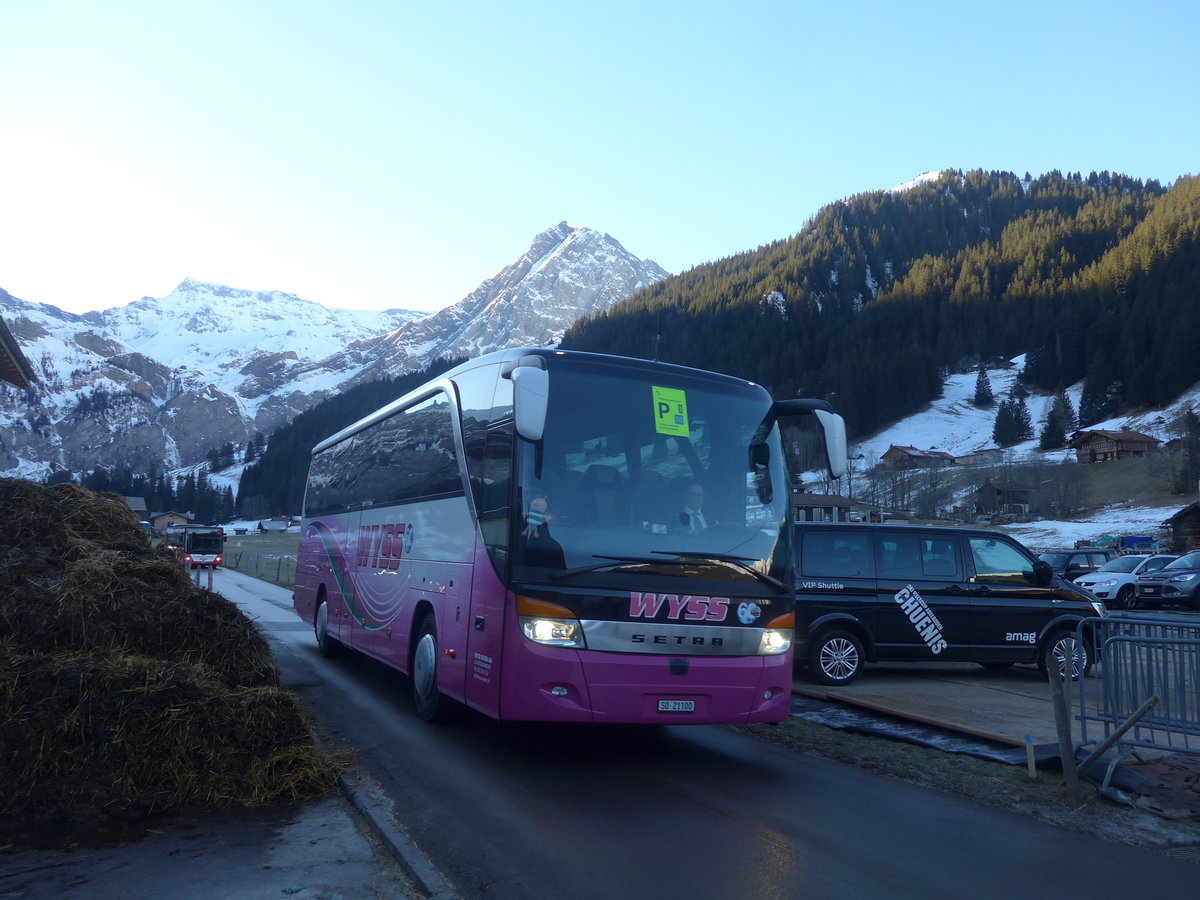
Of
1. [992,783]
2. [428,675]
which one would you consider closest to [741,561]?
[992,783]

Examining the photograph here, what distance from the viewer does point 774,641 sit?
7.21m

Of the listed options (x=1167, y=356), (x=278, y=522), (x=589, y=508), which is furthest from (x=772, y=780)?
(x=278, y=522)

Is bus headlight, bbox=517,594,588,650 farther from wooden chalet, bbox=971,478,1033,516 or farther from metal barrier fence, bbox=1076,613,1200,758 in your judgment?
wooden chalet, bbox=971,478,1033,516

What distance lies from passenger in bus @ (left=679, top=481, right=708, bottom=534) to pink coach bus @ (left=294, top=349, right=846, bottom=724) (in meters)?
0.01

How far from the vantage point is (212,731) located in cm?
584

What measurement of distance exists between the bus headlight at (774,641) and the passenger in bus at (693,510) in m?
0.97

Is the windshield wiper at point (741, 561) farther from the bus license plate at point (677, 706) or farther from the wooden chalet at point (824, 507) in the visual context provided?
the wooden chalet at point (824, 507)

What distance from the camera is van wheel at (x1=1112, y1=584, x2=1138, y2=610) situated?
86.8ft

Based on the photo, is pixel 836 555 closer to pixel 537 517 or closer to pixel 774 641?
pixel 774 641

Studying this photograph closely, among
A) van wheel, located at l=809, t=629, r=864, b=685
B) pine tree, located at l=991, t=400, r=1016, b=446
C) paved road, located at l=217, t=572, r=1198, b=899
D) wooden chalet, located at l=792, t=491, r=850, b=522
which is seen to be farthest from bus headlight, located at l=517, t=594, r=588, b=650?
pine tree, located at l=991, t=400, r=1016, b=446

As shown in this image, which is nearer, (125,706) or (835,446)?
(125,706)

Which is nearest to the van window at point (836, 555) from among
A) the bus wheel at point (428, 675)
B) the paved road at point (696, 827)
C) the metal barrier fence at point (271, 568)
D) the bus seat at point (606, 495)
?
the paved road at point (696, 827)

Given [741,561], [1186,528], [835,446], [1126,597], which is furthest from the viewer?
[1186,528]

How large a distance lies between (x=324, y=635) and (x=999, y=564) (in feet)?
32.0
